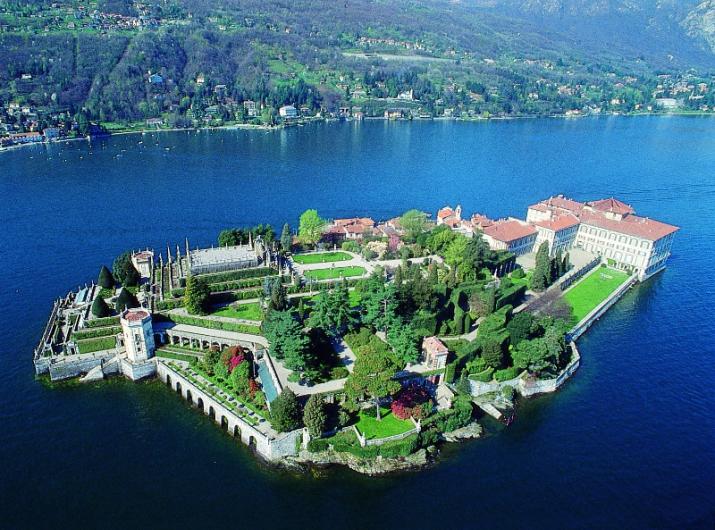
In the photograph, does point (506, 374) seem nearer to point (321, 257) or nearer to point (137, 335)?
point (321, 257)

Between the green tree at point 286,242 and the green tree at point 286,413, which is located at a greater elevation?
the green tree at point 286,242

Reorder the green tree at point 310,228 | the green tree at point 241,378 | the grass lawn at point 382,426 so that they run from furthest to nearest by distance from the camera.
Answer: the green tree at point 310,228, the green tree at point 241,378, the grass lawn at point 382,426

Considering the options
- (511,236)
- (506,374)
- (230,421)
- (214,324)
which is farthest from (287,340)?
(511,236)

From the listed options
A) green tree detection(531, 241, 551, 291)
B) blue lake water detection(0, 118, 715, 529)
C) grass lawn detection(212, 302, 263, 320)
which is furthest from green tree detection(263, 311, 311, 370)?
green tree detection(531, 241, 551, 291)

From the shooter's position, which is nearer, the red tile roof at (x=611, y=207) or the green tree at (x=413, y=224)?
the green tree at (x=413, y=224)

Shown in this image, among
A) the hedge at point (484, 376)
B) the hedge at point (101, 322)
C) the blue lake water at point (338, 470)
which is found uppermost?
the hedge at point (101, 322)

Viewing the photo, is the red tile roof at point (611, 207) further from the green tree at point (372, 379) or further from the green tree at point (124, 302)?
the green tree at point (124, 302)

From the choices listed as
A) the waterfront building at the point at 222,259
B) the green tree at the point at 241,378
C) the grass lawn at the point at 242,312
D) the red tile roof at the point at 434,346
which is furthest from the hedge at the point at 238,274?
the red tile roof at the point at 434,346
